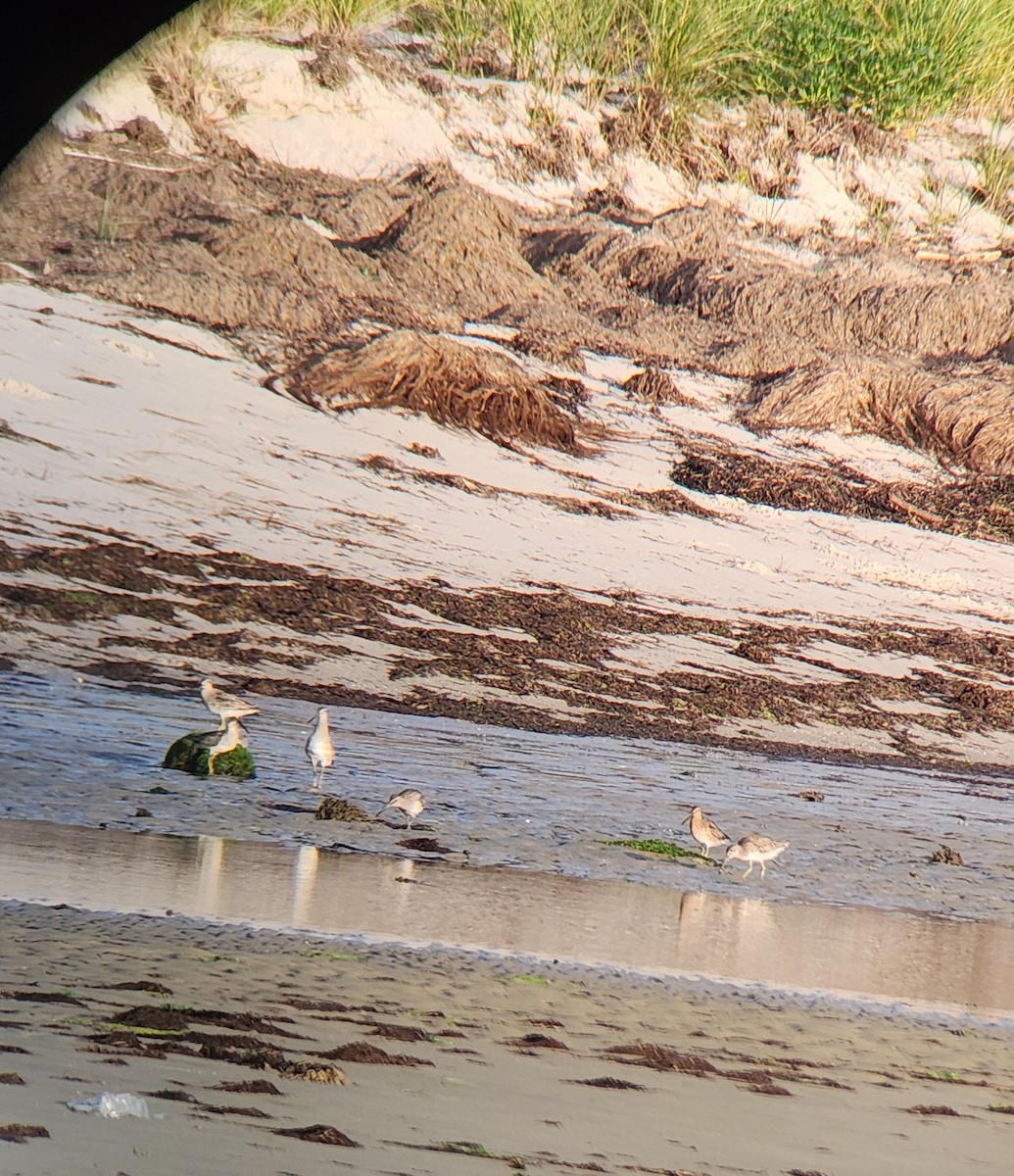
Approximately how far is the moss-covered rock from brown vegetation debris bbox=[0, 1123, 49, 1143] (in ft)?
11.8

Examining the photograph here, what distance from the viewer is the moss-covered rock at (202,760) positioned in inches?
205

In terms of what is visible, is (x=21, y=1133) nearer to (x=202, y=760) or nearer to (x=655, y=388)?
(x=202, y=760)

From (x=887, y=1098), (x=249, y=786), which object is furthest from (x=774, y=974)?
(x=249, y=786)

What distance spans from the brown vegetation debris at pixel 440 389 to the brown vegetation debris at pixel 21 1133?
870 centimetres

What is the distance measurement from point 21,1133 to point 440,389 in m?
9.02

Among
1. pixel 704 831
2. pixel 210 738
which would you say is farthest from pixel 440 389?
pixel 704 831

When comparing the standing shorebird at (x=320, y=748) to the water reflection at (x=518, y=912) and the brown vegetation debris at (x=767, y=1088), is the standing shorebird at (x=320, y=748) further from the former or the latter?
the brown vegetation debris at (x=767, y=1088)

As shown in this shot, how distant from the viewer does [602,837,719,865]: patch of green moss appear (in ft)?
16.0

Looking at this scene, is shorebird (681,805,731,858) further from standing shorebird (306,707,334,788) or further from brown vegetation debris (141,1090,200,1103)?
brown vegetation debris (141,1090,200,1103)

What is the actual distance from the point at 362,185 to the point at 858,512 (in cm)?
462

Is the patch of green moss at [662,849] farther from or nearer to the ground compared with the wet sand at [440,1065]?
farther from the ground

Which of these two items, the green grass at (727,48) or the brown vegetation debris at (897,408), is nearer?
the brown vegetation debris at (897,408)

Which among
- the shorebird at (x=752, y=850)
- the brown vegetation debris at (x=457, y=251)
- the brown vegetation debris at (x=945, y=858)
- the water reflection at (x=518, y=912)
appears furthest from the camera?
the brown vegetation debris at (x=457, y=251)

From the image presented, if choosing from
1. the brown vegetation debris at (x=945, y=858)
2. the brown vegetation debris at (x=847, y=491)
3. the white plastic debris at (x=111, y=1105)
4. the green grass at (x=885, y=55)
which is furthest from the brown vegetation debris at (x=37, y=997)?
the green grass at (x=885, y=55)
